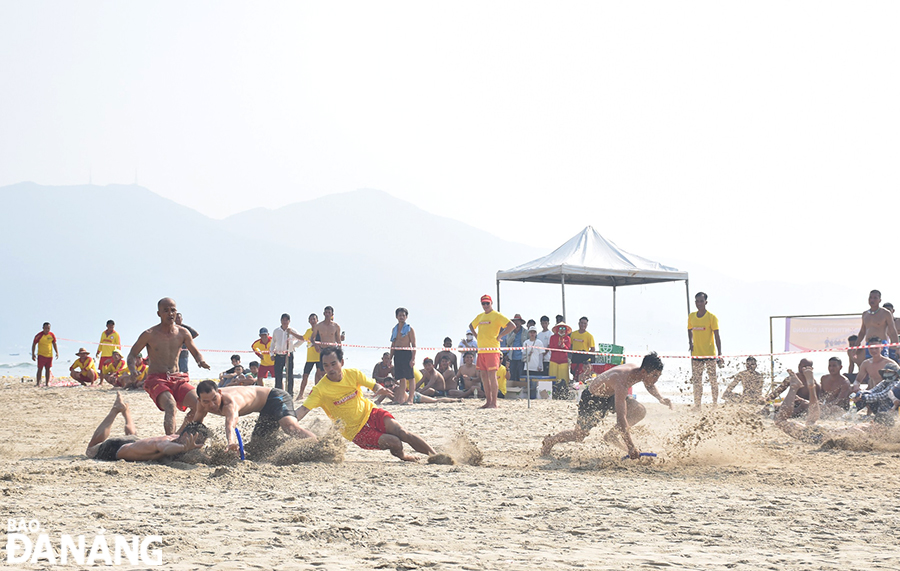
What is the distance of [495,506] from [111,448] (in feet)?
10.8

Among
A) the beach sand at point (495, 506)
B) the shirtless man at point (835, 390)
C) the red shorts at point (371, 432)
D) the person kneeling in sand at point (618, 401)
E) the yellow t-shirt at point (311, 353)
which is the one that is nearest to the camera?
the beach sand at point (495, 506)

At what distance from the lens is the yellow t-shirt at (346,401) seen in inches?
255

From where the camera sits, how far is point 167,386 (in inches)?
271

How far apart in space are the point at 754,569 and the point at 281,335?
1179 centimetres

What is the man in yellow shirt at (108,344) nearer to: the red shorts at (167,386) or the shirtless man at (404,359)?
the shirtless man at (404,359)

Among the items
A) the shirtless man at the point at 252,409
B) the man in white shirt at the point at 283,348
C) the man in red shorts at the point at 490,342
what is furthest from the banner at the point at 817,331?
the shirtless man at the point at 252,409

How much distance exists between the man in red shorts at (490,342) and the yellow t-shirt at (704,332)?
2.68 metres

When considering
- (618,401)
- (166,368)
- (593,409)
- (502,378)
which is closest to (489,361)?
(502,378)

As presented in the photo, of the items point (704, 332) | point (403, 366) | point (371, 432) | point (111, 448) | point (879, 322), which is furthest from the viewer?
point (403, 366)

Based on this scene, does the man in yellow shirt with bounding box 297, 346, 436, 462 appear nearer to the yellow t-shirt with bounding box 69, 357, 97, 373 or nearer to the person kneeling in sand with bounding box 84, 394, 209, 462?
the person kneeling in sand with bounding box 84, 394, 209, 462

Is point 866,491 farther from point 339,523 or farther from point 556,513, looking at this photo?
point 339,523

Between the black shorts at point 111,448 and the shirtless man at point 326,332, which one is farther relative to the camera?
the shirtless man at point 326,332

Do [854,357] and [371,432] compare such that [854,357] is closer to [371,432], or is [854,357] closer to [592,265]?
[592,265]

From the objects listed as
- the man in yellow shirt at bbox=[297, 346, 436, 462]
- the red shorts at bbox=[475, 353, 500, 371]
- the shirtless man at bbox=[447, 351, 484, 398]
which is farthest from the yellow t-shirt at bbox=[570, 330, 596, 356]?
the man in yellow shirt at bbox=[297, 346, 436, 462]
